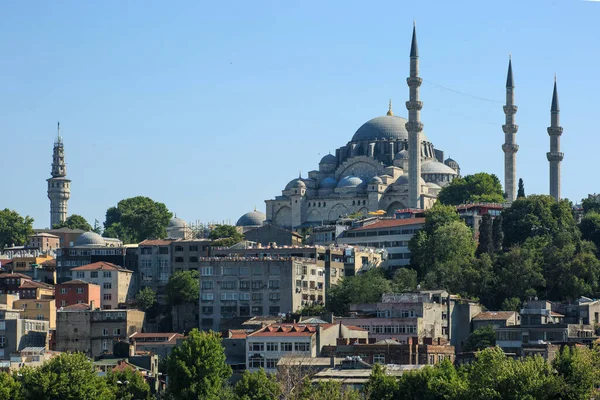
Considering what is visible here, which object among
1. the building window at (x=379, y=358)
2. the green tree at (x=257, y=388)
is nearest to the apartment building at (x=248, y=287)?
the building window at (x=379, y=358)

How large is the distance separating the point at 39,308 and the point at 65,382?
72.8ft

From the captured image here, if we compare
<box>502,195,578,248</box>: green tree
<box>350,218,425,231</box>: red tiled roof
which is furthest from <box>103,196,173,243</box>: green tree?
<box>502,195,578,248</box>: green tree

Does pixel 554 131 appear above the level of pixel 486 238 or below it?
above

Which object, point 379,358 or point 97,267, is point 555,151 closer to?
point 97,267

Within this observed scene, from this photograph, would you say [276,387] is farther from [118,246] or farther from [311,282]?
[118,246]

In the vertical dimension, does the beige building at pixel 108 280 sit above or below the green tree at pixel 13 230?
below

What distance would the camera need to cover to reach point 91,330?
83.6 metres

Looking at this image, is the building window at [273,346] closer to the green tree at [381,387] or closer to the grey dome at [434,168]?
the green tree at [381,387]

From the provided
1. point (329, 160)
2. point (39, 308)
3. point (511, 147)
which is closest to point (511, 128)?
point (511, 147)

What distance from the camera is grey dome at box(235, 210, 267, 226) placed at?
123062mm

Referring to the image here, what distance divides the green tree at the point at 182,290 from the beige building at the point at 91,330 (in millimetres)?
5705

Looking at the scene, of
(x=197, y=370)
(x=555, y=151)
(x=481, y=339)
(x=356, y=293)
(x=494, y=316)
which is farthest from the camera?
(x=555, y=151)

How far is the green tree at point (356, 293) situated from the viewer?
84.9 meters

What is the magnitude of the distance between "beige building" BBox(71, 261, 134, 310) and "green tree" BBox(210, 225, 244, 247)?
567 cm
